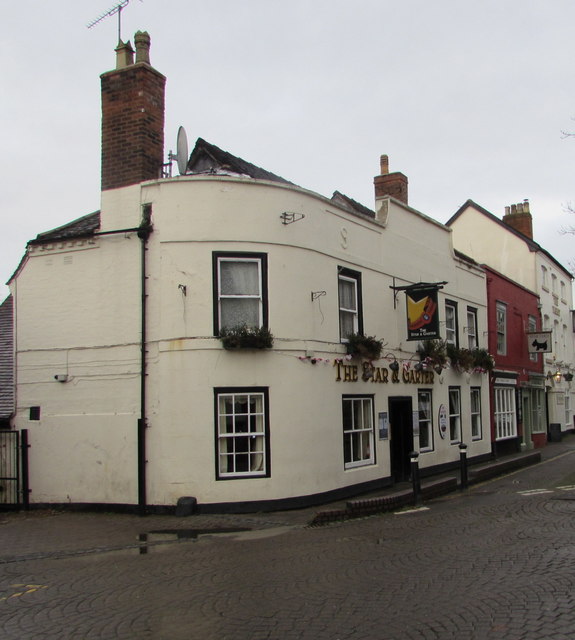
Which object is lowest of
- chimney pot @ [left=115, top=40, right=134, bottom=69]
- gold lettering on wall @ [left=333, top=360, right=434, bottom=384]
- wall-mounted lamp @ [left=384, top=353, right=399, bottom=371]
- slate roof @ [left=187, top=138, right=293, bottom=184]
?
gold lettering on wall @ [left=333, top=360, right=434, bottom=384]

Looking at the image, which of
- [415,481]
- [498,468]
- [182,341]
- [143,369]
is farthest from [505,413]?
[143,369]

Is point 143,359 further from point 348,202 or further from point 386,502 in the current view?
point 348,202

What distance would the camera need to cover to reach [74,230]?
1554 cm

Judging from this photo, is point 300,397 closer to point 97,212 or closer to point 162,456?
point 162,456

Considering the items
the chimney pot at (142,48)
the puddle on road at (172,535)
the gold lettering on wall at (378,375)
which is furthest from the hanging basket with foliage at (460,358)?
the chimney pot at (142,48)

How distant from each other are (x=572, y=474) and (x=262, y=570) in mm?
12984

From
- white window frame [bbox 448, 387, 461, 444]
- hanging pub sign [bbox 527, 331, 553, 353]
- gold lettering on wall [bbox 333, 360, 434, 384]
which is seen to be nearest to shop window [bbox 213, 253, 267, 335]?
gold lettering on wall [bbox 333, 360, 434, 384]

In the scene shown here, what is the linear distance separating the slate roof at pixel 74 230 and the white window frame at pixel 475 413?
42.6ft

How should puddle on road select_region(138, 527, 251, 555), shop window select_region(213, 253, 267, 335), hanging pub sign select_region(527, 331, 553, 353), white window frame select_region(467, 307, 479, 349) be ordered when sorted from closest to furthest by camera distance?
puddle on road select_region(138, 527, 251, 555) → shop window select_region(213, 253, 267, 335) → white window frame select_region(467, 307, 479, 349) → hanging pub sign select_region(527, 331, 553, 353)

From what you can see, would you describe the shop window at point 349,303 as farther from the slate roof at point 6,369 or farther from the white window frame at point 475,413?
the white window frame at point 475,413

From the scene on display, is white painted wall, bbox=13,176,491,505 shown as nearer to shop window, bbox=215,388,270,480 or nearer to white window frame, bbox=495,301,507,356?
shop window, bbox=215,388,270,480

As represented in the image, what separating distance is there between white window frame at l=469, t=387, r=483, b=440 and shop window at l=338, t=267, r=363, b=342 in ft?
25.3

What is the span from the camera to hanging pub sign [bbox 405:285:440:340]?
16.8 meters

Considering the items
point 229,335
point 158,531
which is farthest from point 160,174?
point 158,531
